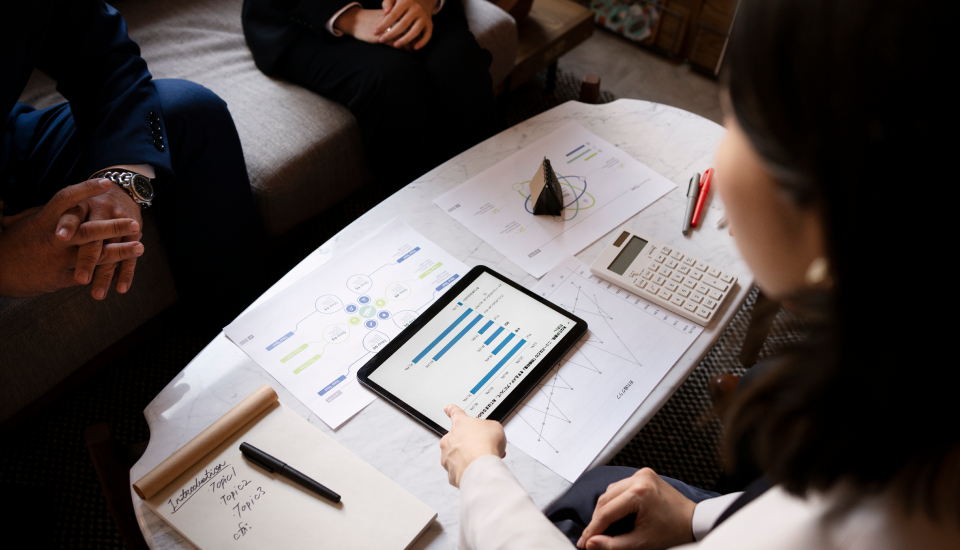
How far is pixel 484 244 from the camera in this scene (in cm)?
110

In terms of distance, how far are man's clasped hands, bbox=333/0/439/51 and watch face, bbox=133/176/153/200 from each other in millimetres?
708

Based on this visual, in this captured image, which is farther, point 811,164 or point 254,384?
point 254,384

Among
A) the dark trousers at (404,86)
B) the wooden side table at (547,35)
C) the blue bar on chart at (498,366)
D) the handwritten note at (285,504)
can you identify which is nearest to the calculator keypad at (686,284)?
the blue bar on chart at (498,366)

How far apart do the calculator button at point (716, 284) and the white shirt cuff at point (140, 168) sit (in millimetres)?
1075

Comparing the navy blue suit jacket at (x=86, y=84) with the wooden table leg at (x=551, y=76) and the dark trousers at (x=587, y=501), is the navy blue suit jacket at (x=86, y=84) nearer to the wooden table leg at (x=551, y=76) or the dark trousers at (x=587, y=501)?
the dark trousers at (x=587, y=501)

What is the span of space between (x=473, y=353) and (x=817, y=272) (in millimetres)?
560

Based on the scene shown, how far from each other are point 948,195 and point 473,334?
0.68m

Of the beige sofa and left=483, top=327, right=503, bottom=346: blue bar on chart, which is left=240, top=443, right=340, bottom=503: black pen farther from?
the beige sofa

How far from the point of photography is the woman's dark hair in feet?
1.11

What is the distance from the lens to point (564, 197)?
1.21m

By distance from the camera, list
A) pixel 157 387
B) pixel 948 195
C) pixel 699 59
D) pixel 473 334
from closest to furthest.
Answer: pixel 948 195 < pixel 473 334 < pixel 157 387 < pixel 699 59

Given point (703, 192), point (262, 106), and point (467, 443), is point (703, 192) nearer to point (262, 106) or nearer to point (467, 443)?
point (467, 443)

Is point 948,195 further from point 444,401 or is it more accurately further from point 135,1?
point 135,1

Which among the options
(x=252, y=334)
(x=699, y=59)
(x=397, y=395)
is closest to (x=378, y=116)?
(x=252, y=334)
